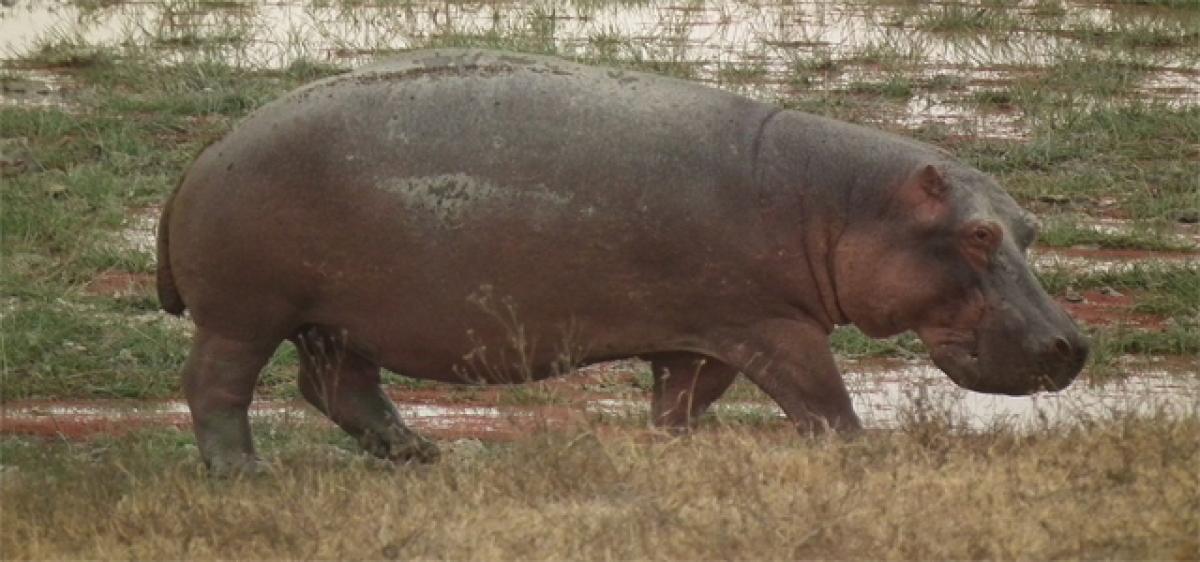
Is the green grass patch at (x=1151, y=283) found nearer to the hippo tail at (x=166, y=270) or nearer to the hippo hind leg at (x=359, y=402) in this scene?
the hippo hind leg at (x=359, y=402)

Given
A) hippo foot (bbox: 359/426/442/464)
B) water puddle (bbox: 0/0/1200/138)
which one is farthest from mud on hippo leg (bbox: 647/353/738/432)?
water puddle (bbox: 0/0/1200/138)

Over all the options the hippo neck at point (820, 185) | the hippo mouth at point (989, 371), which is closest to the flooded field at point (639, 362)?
the hippo mouth at point (989, 371)

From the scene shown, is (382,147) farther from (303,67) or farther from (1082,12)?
(1082,12)

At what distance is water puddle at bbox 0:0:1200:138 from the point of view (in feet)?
44.1

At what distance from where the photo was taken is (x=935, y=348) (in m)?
8.19

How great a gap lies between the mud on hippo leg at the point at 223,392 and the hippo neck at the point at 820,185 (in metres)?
1.64

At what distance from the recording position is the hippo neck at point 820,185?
8.10m

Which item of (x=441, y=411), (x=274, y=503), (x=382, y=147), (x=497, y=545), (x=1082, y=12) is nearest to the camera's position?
(x=497, y=545)

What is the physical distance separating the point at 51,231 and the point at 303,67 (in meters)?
2.58

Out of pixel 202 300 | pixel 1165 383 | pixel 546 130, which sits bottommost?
pixel 1165 383

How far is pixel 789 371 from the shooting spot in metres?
8.03

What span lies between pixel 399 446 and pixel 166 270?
0.93 meters

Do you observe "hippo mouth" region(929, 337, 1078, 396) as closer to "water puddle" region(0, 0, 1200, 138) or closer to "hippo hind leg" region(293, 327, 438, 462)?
"hippo hind leg" region(293, 327, 438, 462)

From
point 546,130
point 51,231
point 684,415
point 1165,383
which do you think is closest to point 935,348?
point 684,415
